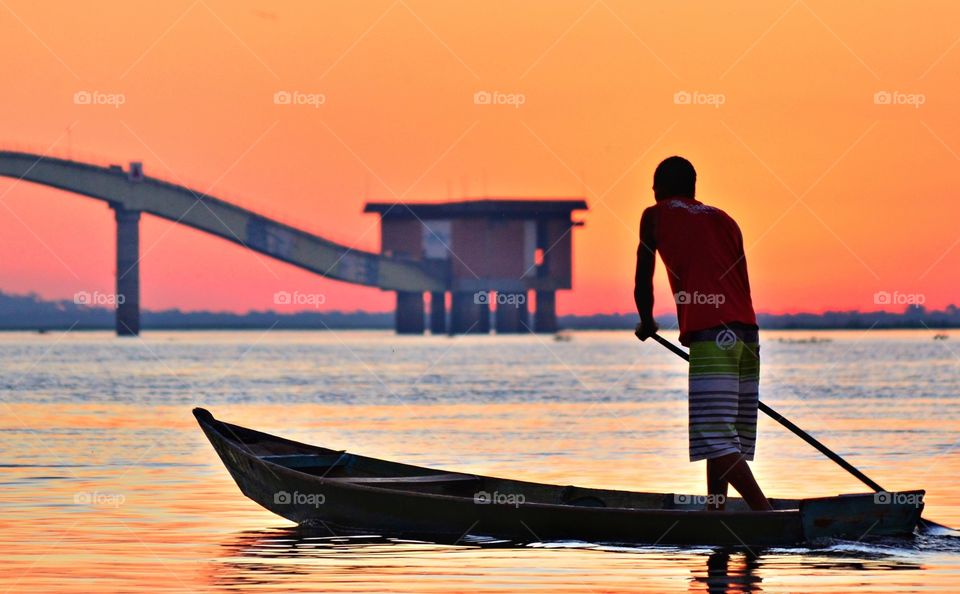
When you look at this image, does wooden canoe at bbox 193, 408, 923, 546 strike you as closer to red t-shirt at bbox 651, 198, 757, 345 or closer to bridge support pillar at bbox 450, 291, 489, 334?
red t-shirt at bbox 651, 198, 757, 345

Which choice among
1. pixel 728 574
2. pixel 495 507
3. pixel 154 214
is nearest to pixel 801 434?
pixel 728 574

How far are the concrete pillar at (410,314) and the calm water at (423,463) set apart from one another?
9084 cm

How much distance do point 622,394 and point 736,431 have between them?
2780 centimetres

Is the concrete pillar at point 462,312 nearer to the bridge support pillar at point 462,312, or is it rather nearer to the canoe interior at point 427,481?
the bridge support pillar at point 462,312

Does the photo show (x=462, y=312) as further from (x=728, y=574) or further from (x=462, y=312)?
(x=728, y=574)

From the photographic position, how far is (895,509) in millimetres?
10562

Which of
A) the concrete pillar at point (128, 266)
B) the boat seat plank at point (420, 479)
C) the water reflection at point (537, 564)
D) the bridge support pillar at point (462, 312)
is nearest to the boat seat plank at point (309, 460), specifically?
the boat seat plank at point (420, 479)

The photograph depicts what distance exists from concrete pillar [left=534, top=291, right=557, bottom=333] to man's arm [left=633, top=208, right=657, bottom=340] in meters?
120

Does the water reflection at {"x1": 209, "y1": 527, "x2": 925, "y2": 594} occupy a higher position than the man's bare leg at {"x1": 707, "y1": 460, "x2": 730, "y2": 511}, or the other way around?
the man's bare leg at {"x1": 707, "y1": 460, "x2": 730, "y2": 511}

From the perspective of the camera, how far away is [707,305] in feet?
31.7

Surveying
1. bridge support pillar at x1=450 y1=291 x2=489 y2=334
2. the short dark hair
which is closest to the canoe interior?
the short dark hair

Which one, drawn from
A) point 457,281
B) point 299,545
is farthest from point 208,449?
point 457,281

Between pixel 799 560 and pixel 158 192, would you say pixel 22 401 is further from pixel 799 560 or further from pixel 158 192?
pixel 158 192

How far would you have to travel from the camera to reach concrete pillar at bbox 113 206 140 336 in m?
94.8
